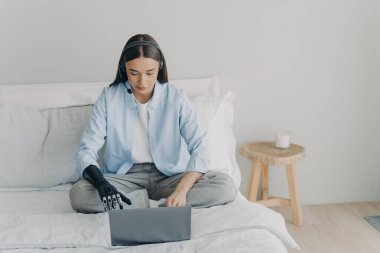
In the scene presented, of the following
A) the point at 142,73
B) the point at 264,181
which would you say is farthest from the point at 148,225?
the point at 264,181

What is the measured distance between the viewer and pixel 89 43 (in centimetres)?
275

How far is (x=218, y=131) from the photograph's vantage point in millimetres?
2492

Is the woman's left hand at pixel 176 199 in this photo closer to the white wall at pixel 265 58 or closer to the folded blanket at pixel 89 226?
the folded blanket at pixel 89 226

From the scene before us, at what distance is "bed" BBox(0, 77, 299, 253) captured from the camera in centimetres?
169

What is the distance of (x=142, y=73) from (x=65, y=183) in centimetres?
57

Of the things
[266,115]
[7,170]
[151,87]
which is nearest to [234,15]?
[266,115]

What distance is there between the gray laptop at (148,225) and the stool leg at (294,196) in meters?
1.12

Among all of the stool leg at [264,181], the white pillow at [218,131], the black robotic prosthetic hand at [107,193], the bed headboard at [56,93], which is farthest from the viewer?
the stool leg at [264,181]

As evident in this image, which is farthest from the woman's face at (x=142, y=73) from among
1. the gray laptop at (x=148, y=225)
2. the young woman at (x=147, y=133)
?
the gray laptop at (x=148, y=225)

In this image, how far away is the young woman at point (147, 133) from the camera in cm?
211

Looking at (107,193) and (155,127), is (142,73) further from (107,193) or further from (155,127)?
(107,193)

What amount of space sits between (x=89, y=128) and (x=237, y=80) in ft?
3.16

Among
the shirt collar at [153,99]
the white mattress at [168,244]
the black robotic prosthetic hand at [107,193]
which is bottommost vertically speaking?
the white mattress at [168,244]

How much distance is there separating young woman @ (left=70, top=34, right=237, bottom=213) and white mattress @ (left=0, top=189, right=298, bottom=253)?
275 millimetres
